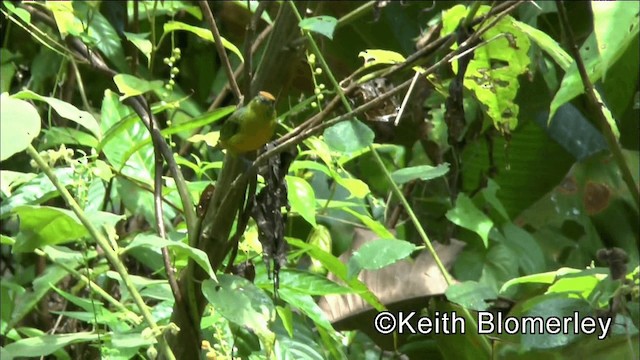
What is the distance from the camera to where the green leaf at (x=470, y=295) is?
89 centimetres

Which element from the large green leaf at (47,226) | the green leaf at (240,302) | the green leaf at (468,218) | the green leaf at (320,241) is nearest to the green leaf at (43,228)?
the large green leaf at (47,226)

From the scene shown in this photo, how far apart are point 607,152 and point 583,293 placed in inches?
32.6

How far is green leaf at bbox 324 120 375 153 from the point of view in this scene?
796mm

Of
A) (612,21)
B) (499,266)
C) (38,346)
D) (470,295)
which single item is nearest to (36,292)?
(38,346)

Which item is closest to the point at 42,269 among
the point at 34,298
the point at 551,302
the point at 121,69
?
the point at 34,298

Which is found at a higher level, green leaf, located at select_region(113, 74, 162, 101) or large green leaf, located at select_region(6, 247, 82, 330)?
green leaf, located at select_region(113, 74, 162, 101)

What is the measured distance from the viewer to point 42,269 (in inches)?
55.1

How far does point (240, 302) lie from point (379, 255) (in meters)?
0.17

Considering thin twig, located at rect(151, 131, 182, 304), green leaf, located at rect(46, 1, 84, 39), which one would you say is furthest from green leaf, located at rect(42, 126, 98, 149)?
thin twig, located at rect(151, 131, 182, 304)

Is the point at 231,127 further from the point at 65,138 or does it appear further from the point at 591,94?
the point at 65,138

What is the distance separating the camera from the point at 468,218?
129 cm

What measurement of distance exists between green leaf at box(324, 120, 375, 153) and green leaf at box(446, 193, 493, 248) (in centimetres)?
51

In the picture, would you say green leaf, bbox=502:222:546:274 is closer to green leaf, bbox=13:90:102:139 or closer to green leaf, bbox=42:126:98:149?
green leaf, bbox=42:126:98:149

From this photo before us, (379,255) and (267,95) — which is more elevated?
(267,95)
